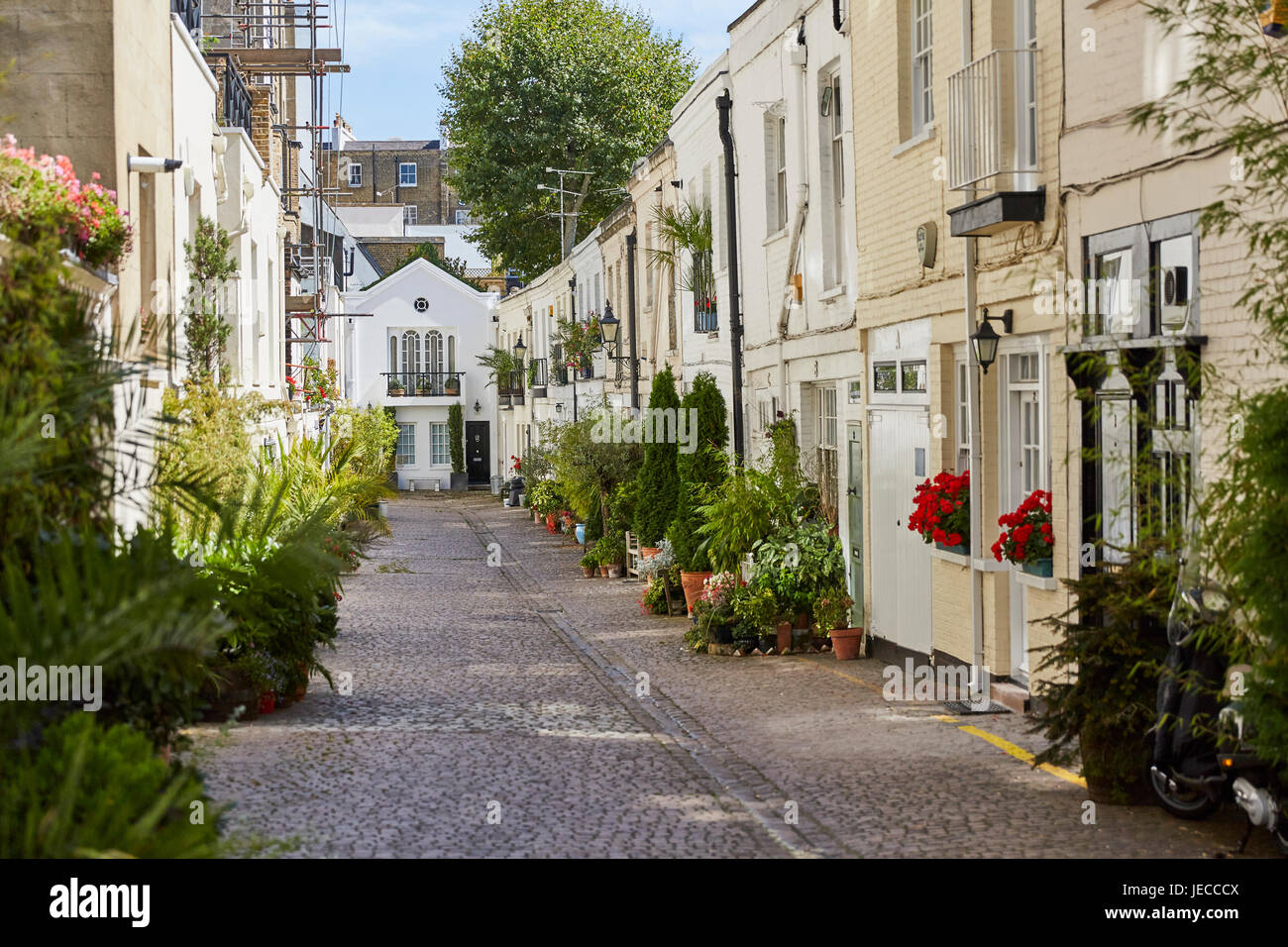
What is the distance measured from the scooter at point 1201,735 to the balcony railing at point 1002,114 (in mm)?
4243

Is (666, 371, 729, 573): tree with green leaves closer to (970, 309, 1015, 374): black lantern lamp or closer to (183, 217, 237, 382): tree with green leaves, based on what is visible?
(183, 217, 237, 382): tree with green leaves

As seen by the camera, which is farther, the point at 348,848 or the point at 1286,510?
the point at 348,848

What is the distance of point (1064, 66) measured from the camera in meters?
10.4

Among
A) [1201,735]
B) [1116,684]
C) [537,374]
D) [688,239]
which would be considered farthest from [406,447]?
[1201,735]

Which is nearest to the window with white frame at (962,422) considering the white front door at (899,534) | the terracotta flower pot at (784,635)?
the white front door at (899,534)

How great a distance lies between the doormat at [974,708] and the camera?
11.3 meters

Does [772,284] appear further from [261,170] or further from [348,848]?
[348,848]

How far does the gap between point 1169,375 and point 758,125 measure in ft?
33.2

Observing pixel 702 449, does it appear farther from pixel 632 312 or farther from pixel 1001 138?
pixel 1001 138

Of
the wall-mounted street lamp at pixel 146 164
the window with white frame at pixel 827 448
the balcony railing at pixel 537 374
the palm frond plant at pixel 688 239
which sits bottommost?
the window with white frame at pixel 827 448

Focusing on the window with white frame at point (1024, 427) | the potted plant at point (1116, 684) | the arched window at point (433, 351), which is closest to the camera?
the potted plant at point (1116, 684)

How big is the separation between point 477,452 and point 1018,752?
1901 inches

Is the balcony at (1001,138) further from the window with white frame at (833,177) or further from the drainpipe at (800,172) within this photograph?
the drainpipe at (800,172)

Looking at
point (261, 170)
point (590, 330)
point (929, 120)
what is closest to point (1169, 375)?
point (929, 120)
